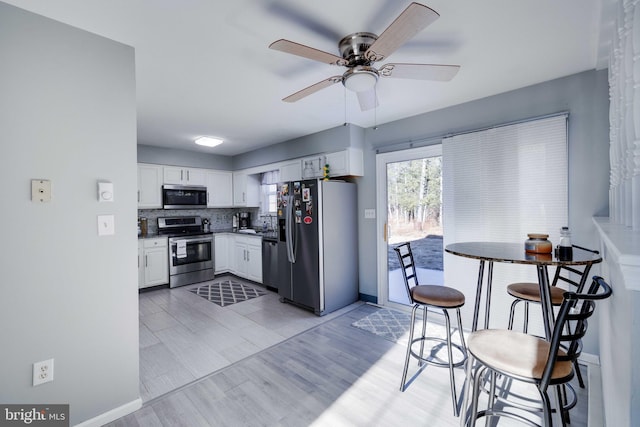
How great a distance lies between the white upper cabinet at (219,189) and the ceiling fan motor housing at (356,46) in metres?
4.33

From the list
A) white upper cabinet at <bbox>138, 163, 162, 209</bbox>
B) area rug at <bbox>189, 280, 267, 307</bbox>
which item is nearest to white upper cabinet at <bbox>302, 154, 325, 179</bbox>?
area rug at <bbox>189, 280, 267, 307</bbox>

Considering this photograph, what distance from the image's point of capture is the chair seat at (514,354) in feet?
3.96

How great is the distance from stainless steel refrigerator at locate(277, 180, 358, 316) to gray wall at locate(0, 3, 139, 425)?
205cm

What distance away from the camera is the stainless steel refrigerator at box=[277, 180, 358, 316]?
359 centimetres

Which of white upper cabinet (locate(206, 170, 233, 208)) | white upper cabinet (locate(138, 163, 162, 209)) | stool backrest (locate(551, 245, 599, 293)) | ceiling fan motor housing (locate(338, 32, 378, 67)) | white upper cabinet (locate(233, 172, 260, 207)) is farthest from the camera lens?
white upper cabinet (locate(233, 172, 260, 207))

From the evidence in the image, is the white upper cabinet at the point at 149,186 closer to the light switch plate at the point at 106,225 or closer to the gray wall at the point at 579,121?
the light switch plate at the point at 106,225

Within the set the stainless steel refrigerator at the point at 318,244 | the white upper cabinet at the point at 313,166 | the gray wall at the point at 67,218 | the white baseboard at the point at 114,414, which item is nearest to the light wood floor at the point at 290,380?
the white baseboard at the point at 114,414

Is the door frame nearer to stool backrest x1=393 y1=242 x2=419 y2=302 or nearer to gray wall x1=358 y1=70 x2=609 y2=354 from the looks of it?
gray wall x1=358 y1=70 x2=609 y2=354

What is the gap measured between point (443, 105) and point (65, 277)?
363 cm

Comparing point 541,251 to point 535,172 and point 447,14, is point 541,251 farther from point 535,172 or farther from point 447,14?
point 447,14

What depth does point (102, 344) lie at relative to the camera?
1809mm

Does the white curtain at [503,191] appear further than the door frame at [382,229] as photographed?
No

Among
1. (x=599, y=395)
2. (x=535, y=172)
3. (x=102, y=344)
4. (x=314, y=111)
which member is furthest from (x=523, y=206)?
(x=102, y=344)

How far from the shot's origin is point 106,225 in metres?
1.83
